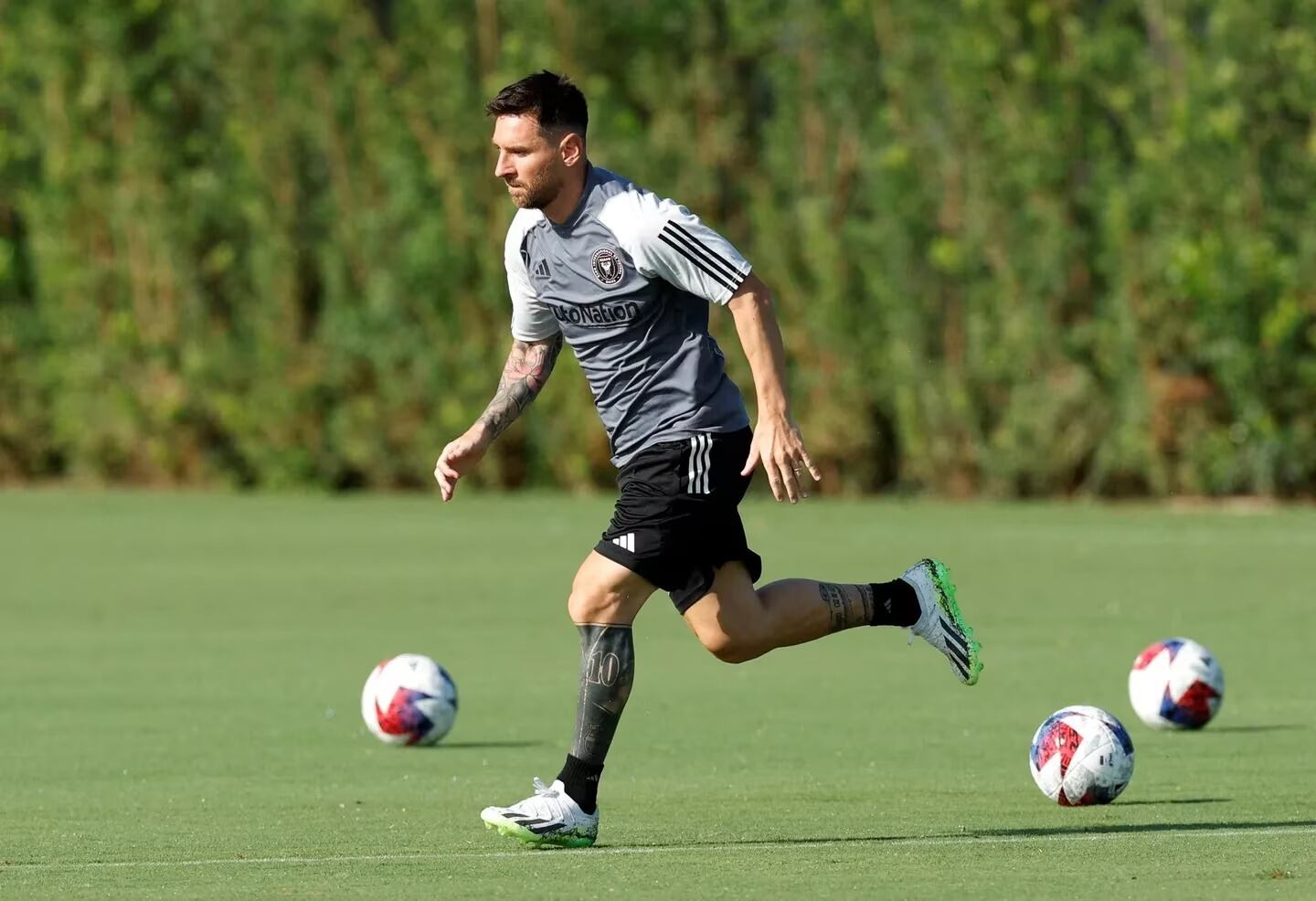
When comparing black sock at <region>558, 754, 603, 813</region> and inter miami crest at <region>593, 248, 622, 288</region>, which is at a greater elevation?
inter miami crest at <region>593, 248, 622, 288</region>

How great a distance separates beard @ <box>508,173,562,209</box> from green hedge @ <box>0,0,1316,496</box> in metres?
18.4

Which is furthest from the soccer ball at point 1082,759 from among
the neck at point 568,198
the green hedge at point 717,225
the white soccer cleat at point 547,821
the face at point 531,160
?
the green hedge at point 717,225

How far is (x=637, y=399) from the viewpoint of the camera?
8.34m

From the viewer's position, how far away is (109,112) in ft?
111

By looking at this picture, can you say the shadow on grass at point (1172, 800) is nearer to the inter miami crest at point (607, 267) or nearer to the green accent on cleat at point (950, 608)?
the green accent on cleat at point (950, 608)

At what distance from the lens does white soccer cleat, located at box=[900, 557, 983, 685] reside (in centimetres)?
906

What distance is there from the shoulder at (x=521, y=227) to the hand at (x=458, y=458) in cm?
64

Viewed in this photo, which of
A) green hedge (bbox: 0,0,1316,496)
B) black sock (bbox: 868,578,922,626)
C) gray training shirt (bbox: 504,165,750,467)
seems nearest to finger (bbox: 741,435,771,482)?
gray training shirt (bbox: 504,165,750,467)

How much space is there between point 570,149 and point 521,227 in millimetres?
458

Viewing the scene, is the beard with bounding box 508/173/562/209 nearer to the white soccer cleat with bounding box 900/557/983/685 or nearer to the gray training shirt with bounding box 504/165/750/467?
the gray training shirt with bounding box 504/165/750/467

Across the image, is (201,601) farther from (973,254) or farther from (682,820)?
(973,254)

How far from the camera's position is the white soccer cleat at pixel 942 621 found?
357 inches

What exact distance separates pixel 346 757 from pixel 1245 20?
17604 mm

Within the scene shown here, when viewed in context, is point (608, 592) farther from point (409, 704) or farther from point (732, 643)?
point (409, 704)
